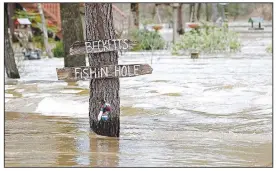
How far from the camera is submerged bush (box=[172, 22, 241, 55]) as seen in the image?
2328cm

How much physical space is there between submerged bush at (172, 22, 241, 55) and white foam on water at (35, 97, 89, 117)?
11.8 m

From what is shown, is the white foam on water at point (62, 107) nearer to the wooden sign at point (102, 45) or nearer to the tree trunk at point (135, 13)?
the wooden sign at point (102, 45)

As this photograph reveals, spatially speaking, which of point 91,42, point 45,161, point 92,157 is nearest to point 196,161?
point 92,157

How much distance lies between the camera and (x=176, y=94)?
12.9 metres

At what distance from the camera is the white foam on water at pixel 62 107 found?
10625 mm

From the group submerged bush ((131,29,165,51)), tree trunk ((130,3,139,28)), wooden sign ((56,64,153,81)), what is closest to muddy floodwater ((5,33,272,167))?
wooden sign ((56,64,153,81))

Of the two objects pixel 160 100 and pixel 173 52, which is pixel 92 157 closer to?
pixel 160 100

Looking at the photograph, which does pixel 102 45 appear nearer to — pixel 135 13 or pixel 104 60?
pixel 104 60

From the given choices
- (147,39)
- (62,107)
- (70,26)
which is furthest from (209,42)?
(62,107)

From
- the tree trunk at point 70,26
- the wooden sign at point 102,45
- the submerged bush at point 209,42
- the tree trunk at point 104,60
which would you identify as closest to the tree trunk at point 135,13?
the submerged bush at point 209,42

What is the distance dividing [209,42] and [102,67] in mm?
15909

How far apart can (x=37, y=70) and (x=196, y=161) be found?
13.1m

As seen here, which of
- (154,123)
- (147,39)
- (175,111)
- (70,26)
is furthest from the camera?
(147,39)

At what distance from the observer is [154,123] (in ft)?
31.6
